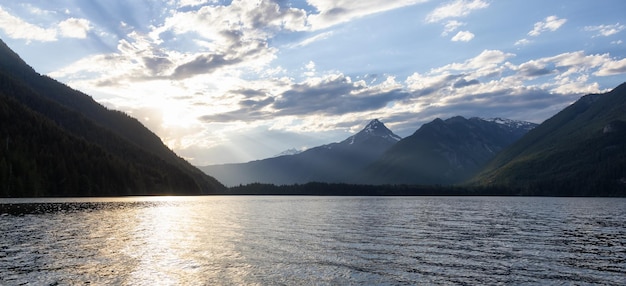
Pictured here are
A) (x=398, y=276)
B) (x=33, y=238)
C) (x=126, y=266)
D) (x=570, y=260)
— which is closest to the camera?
(x=398, y=276)

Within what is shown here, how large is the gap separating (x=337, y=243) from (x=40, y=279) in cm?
3658

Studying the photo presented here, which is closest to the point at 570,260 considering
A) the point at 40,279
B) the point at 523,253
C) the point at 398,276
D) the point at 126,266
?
the point at 523,253

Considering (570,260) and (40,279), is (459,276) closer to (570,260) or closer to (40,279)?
(570,260)

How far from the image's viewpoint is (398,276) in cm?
4081

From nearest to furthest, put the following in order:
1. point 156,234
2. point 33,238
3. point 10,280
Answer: point 10,280
point 33,238
point 156,234

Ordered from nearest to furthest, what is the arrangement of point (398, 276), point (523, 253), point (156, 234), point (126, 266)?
point (398, 276) < point (126, 266) < point (523, 253) < point (156, 234)

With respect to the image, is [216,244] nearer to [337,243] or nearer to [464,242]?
[337,243]

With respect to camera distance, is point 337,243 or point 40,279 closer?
point 40,279

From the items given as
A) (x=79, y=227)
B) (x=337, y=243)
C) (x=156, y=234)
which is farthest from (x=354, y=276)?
(x=79, y=227)

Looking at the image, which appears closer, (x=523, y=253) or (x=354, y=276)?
(x=354, y=276)

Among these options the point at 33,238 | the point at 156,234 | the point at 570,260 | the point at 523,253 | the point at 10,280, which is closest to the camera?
the point at 10,280

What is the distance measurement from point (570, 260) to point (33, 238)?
225 feet

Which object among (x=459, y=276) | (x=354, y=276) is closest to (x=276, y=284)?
(x=354, y=276)

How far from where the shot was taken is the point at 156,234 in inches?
2968
